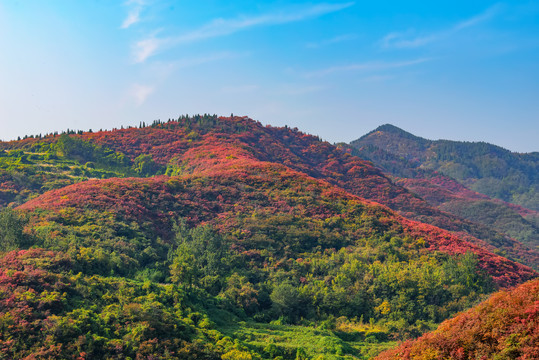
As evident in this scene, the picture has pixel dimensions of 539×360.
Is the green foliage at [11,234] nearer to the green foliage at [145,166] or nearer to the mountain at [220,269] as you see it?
the mountain at [220,269]

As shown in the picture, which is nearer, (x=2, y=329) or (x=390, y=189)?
(x=2, y=329)

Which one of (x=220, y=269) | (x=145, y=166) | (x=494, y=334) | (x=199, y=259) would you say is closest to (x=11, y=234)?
(x=199, y=259)

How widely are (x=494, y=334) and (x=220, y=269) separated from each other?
28.3 m

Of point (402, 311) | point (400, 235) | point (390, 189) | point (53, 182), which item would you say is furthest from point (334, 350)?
point (390, 189)

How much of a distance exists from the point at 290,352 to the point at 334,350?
115 inches

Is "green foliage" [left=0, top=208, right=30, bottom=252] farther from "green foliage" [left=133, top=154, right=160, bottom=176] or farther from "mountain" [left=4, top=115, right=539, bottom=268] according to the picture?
"green foliage" [left=133, top=154, right=160, bottom=176]

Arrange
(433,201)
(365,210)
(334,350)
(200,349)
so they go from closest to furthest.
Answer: (200,349)
(334,350)
(365,210)
(433,201)

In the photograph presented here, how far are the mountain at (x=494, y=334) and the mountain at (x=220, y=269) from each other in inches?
394

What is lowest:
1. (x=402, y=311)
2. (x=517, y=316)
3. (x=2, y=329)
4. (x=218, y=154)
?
(x=402, y=311)

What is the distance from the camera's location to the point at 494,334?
12.2 m

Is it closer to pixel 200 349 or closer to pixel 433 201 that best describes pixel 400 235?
pixel 200 349

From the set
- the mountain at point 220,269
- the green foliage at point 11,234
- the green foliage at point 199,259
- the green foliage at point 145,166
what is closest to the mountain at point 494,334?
the mountain at point 220,269

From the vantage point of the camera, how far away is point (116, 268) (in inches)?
1255

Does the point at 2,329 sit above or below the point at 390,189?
below
